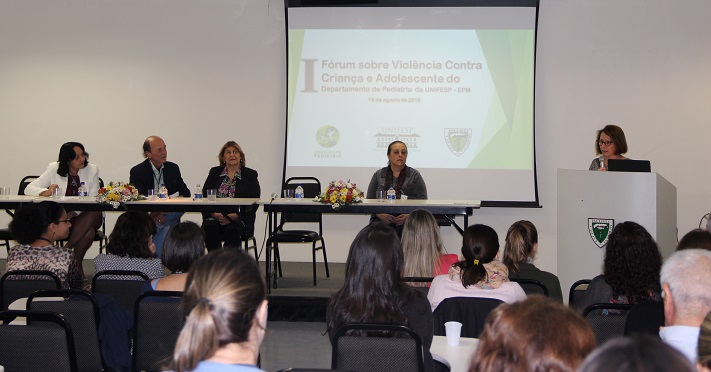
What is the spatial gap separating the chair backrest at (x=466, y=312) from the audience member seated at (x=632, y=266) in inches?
22.8

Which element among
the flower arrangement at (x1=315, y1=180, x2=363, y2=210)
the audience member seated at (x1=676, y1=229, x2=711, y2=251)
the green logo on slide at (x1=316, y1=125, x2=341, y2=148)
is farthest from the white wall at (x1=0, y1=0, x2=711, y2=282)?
the audience member seated at (x1=676, y1=229, x2=711, y2=251)

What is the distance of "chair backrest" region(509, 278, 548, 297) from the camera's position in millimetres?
3711

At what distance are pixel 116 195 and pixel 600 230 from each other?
3.67 meters

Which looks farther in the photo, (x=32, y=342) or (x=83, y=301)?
(x=83, y=301)

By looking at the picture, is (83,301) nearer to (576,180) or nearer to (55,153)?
(576,180)

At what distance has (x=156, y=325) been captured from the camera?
130 inches

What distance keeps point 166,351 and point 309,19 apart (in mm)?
5273

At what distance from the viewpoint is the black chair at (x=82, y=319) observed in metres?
3.17

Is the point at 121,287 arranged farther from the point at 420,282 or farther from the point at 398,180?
the point at 398,180

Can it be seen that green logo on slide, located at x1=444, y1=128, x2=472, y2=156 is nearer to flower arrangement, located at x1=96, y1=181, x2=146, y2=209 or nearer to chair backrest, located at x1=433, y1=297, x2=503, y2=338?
flower arrangement, located at x1=96, y1=181, x2=146, y2=209

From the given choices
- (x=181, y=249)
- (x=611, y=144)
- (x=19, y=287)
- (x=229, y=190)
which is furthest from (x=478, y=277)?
(x=229, y=190)

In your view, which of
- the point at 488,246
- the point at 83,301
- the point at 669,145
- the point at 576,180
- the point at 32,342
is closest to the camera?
the point at 32,342

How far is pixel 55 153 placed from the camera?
8328mm

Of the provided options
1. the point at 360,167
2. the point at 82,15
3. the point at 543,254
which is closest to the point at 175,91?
the point at 82,15
